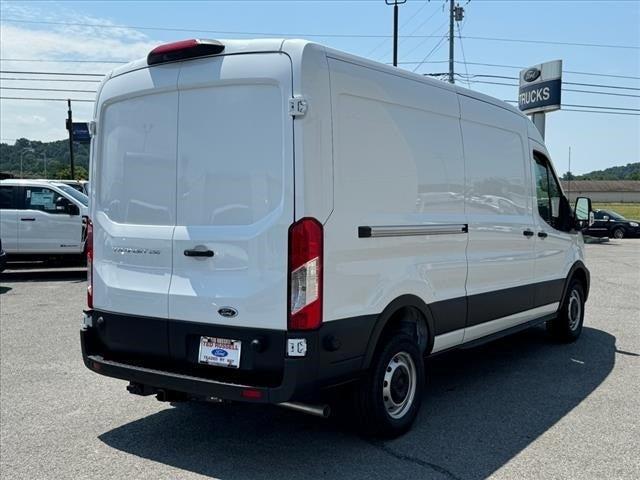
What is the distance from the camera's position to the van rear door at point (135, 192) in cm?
427

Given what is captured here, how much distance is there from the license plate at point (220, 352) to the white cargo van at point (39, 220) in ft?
34.4

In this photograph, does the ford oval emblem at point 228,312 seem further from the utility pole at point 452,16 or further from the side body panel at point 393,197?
the utility pole at point 452,16

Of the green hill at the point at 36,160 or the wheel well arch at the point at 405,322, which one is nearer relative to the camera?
the wheel well arch at the point at 405,322

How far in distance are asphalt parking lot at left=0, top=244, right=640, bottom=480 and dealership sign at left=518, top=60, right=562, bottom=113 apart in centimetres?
2200

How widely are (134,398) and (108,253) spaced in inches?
62.2

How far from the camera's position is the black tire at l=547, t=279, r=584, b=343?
7.49 metres

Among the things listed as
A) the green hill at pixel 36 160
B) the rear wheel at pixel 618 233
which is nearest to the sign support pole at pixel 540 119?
the rear wheel at pixel 618 233

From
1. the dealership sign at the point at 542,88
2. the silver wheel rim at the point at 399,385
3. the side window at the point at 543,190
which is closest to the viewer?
the silver wheel rim at the point at 399,385

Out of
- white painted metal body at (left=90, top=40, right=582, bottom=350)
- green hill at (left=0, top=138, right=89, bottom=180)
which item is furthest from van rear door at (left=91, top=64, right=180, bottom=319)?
green hill at (left=0, top=138, right=89, bottom=180)

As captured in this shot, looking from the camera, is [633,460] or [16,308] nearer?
[633,460]

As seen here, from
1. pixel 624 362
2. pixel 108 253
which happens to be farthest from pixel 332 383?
pixel 624 362

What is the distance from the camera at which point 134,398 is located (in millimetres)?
5535

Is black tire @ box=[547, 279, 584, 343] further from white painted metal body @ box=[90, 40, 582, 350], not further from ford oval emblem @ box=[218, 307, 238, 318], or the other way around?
ford oval emblem @ box=[218, 307, 238, 318]

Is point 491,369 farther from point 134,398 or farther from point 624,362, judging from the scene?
point 134,398
